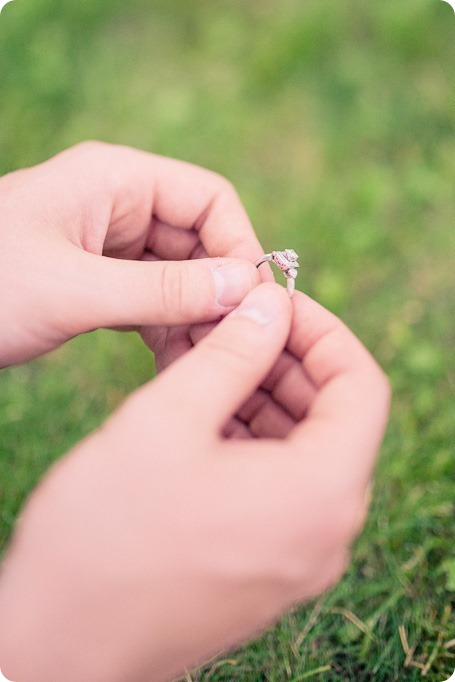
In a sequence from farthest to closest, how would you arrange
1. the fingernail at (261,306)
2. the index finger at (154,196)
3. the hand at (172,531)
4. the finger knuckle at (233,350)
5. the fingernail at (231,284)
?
the index finger at (154,196) → the fingernail at (231,284) → the fingernail at (261,306) → the finger knuckle at (233,350) → the hand at (172,531)

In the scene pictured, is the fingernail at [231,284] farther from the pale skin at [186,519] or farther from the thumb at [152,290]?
the pale skin at [186,519]

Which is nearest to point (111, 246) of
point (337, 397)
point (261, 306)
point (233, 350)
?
point (261, 306)

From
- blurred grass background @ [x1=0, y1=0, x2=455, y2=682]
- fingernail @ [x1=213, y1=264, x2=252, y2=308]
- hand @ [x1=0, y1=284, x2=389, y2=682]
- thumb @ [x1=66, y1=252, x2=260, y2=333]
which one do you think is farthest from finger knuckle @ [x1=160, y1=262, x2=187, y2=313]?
blurred grass background @ [x1=0, y1=0, x2=455, y2=682]

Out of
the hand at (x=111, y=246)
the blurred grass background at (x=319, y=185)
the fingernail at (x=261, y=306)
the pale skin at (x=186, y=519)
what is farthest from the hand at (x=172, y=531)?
the blurred grass background at (x=319, y=185)

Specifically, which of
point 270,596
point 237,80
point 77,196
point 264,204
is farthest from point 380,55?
point 270,596

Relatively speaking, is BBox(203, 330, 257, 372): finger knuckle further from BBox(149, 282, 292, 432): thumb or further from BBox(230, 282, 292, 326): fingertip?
BBox(230, 282, 292, 326): fingertip

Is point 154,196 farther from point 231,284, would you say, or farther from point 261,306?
point 261,306
